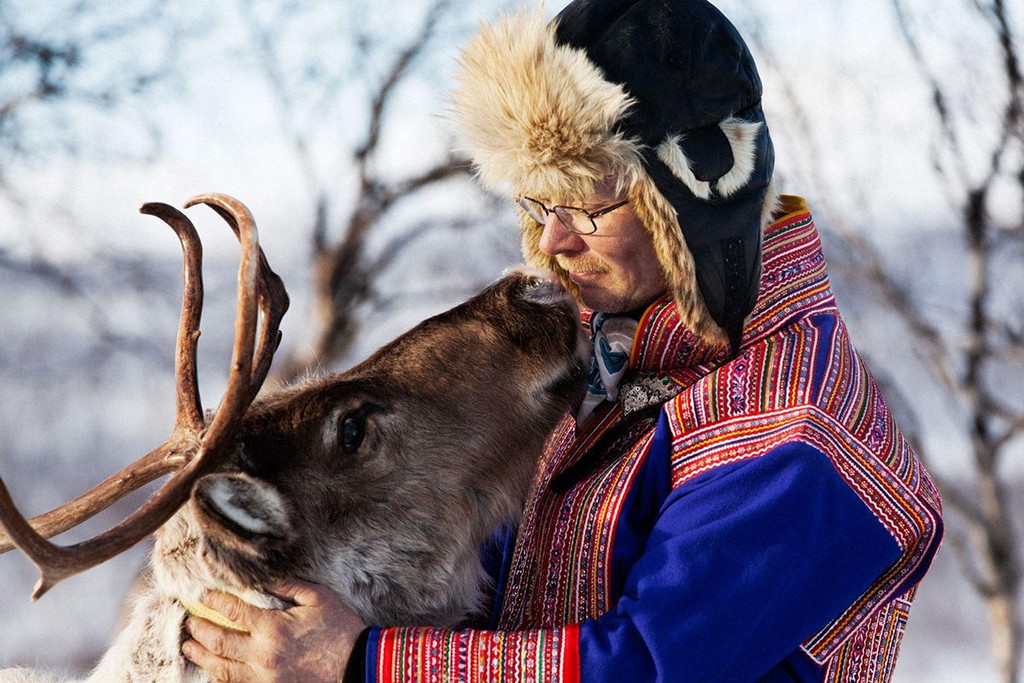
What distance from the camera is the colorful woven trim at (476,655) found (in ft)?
7.27

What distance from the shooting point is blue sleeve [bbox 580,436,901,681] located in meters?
2.16

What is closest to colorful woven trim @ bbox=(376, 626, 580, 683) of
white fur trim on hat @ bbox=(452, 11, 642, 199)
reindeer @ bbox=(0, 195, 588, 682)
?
reindeer @ bbox=(0, 195, 588, 682)

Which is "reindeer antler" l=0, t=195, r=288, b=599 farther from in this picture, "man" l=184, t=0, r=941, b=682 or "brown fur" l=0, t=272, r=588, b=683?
"man" l=184, t=0, r=941, b=682

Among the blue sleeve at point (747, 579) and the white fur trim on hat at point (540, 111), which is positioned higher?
the white fur trim on hat at point (540, 111)

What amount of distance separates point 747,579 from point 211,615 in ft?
3.73

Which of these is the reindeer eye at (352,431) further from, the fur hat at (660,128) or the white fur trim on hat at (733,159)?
the white fur trim on hat at (733,159)

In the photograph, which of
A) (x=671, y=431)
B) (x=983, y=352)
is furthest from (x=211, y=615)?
(x=983, y=352)

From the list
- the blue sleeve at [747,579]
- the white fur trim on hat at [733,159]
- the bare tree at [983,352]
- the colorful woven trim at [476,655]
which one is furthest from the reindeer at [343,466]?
the bare tree at [983,352]

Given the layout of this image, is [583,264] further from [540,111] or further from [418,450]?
[418,450]

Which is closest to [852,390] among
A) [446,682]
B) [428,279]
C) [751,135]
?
[751,135]

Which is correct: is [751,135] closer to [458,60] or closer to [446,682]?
[458,60]

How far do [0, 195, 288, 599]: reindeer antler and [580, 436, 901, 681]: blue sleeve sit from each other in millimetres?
860

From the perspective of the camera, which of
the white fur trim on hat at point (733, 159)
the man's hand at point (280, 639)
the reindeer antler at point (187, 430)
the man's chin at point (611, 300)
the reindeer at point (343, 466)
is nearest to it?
the reindeer antler at point (187, 430)

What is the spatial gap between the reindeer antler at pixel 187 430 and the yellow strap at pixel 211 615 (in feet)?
0.91
